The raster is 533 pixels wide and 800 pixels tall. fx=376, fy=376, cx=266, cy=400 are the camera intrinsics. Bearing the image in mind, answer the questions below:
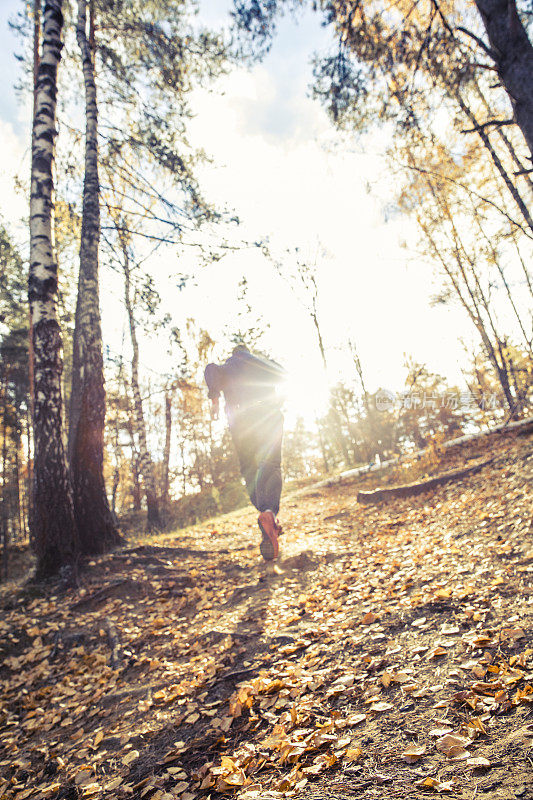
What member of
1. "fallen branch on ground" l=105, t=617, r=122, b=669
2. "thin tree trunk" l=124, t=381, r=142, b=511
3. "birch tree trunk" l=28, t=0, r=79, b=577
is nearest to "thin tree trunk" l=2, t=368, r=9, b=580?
"thin tree trunk" l=124, t=381, r=142, b=511

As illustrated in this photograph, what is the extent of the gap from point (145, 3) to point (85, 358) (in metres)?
7.40

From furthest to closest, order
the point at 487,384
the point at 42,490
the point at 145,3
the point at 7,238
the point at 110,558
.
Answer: the point at 487,384 → the point at 7,238 → the point at 145,3 → the point at 110,558 → the point at 42,490

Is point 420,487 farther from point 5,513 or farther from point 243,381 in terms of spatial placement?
point 5,513

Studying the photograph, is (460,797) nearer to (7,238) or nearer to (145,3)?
(145,3)

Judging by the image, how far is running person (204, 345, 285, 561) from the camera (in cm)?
480

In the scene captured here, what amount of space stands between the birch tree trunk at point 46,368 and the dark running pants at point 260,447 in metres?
2.19

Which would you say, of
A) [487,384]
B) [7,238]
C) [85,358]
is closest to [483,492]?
[85,358]

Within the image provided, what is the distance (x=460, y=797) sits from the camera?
119 cm

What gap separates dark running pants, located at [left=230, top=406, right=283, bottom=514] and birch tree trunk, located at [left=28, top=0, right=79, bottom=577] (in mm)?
2194

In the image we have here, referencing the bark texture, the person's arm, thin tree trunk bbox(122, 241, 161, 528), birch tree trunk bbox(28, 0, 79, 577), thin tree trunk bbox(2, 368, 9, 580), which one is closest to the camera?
the bark texture

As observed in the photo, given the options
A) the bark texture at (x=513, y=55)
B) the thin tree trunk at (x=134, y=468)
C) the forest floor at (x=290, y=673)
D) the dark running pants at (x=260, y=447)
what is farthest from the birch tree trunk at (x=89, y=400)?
the thin tree trunk at (x=134, y=468)

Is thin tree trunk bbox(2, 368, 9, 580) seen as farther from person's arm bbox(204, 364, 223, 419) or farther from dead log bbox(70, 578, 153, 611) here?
person's arm bbox(204, 364, 223, 419)

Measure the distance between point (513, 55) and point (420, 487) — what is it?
19.0 ft

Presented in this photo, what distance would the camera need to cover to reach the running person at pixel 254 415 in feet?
15.7
